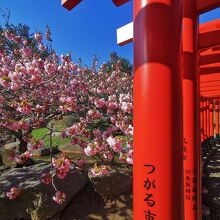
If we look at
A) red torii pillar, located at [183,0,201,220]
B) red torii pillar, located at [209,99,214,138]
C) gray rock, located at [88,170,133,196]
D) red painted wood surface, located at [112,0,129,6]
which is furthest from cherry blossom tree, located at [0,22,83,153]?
red torii pillar, located at [209,99,214,138]

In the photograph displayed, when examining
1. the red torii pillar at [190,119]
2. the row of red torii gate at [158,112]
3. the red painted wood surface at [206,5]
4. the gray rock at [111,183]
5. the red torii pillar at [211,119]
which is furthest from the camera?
the red torii pillar at [211,119]

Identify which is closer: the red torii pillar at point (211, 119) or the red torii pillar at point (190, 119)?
the red torii pillar at point (190, 119)

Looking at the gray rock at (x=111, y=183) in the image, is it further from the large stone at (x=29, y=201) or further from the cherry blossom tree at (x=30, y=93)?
the cherry blossom tree at (x=30, y=93)

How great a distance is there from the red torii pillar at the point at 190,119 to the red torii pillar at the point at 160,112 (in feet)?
6.72

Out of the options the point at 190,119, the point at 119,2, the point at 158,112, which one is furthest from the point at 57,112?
the point at 158,112

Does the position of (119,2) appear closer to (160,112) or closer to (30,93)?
(160,112)

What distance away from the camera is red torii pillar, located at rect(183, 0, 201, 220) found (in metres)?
3.07

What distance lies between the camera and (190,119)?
3162 mm

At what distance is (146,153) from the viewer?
106 centimetres

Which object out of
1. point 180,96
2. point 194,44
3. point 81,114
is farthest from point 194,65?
point 81,114

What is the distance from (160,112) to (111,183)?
4.50 metres

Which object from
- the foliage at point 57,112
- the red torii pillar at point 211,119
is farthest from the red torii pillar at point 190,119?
the red torii pillar at point 211,119

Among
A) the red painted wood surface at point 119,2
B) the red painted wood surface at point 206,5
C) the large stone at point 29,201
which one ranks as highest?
the red painted wood surface at point 206,5

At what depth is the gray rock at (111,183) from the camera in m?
5.32
